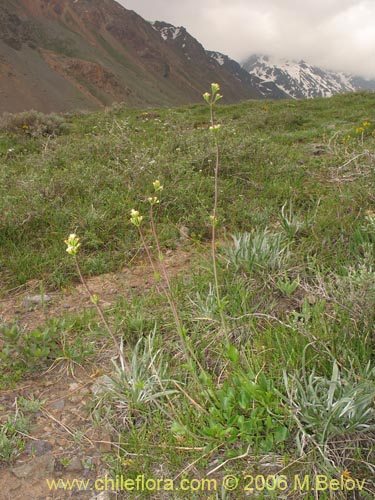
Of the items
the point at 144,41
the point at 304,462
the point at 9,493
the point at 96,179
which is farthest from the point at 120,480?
the point at 144,41

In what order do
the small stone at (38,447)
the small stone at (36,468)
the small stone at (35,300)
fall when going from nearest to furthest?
the small stone at (36,468)
the small stone at (38,447)
the small stone at (35,300)

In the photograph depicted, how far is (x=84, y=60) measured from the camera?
107 m

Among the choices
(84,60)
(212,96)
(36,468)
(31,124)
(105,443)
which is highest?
(84,60)

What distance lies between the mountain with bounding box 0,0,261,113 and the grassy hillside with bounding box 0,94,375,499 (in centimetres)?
7036

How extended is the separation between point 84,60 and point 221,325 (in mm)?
121359

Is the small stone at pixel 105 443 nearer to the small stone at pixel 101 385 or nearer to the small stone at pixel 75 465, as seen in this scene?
the small stone at pixel 75 465

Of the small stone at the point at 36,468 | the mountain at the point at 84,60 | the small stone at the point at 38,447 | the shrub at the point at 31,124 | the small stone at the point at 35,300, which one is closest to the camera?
the small stone at the point at 36,468

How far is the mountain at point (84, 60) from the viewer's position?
7838 centimetres

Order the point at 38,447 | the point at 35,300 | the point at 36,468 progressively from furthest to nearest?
the point at 35,300
the point at 38,447
the point at 36,468

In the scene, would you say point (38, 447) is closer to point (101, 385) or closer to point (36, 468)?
point (36, 468)

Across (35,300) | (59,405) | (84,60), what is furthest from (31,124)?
(84,60)

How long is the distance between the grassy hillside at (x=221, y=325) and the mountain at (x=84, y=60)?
231ft

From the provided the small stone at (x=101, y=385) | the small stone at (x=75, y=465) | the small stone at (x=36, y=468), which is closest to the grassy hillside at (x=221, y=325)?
the small stone at (x=101, y=385)

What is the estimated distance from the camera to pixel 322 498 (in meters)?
1.41
